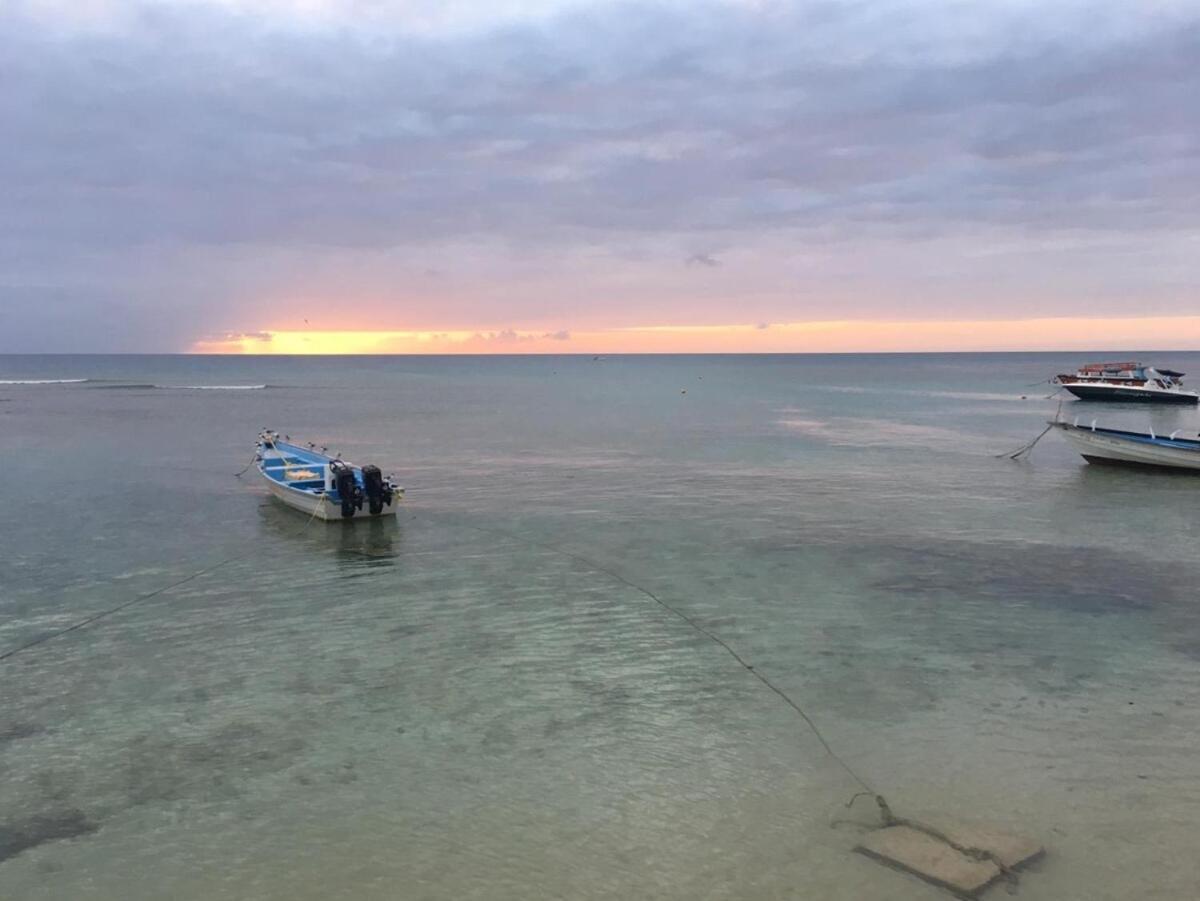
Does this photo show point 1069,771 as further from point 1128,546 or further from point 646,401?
point 646,401

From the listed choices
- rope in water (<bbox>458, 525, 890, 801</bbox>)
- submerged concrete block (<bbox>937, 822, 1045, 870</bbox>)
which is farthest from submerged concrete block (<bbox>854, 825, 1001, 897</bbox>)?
rope in water (<bbox>458, 525, 890, 801</bbox>)

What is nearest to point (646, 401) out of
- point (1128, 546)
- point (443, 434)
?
point (443, 434)

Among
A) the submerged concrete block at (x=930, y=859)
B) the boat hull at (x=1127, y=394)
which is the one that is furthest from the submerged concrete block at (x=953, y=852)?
the boat hull at (x=1127, y=394)

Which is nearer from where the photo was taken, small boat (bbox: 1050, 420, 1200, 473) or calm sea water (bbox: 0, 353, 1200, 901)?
calm sea water (bbox: 0, 353, 1200, 901)

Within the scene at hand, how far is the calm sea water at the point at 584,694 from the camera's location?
919 cm

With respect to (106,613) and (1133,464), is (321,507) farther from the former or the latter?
(1133,464)

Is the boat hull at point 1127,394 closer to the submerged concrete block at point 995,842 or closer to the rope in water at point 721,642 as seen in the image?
the rope in water at point 721,642

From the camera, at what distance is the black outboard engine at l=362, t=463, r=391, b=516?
26.7 m

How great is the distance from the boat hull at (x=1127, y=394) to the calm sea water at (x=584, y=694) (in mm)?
65126

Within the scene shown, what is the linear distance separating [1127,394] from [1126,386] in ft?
3.35

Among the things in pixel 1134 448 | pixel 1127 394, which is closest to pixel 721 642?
pixel 1134 448

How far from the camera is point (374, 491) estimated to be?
26.7 m

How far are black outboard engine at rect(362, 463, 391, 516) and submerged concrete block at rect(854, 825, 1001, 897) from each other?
2019 cm

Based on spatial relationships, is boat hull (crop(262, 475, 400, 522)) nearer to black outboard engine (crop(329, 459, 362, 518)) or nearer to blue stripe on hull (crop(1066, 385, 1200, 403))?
black outboard engine (crop(329, 459, 362, 518))
